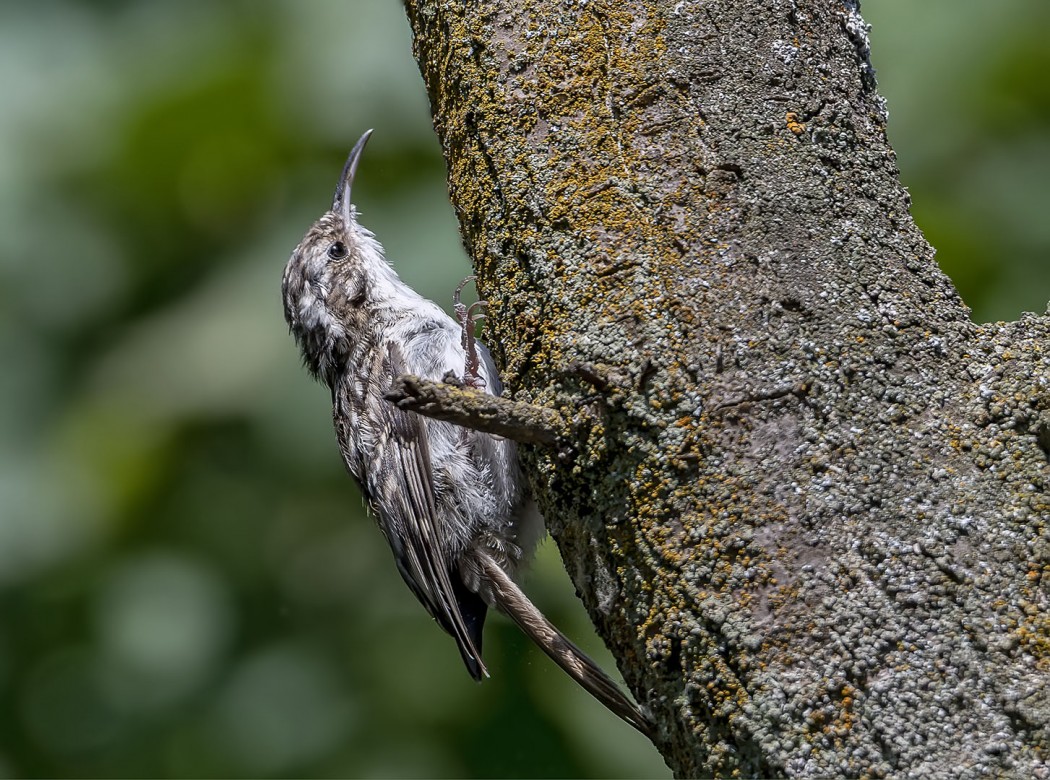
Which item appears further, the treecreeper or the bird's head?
the bird's head

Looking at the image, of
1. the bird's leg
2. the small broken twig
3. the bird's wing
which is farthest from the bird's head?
the small broken twig

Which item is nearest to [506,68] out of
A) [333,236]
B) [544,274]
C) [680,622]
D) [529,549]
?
[544,274]

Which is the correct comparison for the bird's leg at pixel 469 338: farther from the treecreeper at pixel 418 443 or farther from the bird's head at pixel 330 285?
the bird's head at pixel 330 285

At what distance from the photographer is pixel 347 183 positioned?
4242mm

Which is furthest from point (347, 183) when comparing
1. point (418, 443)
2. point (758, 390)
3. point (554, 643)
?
point (758, 390)

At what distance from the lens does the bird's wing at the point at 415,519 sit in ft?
12.1

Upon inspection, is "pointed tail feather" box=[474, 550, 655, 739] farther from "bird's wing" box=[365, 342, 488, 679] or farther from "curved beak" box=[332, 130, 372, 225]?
"curved beak" box=[332, 130, 372, 225]

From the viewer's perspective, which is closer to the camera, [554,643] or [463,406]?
[463,406]

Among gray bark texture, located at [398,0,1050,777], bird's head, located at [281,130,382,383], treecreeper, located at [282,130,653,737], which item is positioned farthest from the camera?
bird's head, located at [281,130,382,383]

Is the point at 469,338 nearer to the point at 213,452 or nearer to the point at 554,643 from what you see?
the point at 554,643

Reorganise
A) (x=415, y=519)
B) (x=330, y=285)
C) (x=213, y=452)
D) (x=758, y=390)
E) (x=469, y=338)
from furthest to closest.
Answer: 1. (x=330, y=285)
2. (x=213, y=452)
3. (x=415, y=519)
4. (x=469, y=338)
5. (x=758, y=390)

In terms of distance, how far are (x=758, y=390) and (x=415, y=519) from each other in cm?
230

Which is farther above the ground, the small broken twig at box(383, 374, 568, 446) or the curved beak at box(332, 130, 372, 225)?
the curved beak at box(332, 130, 372, 225)

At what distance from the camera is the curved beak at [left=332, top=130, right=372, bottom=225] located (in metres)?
4.16
